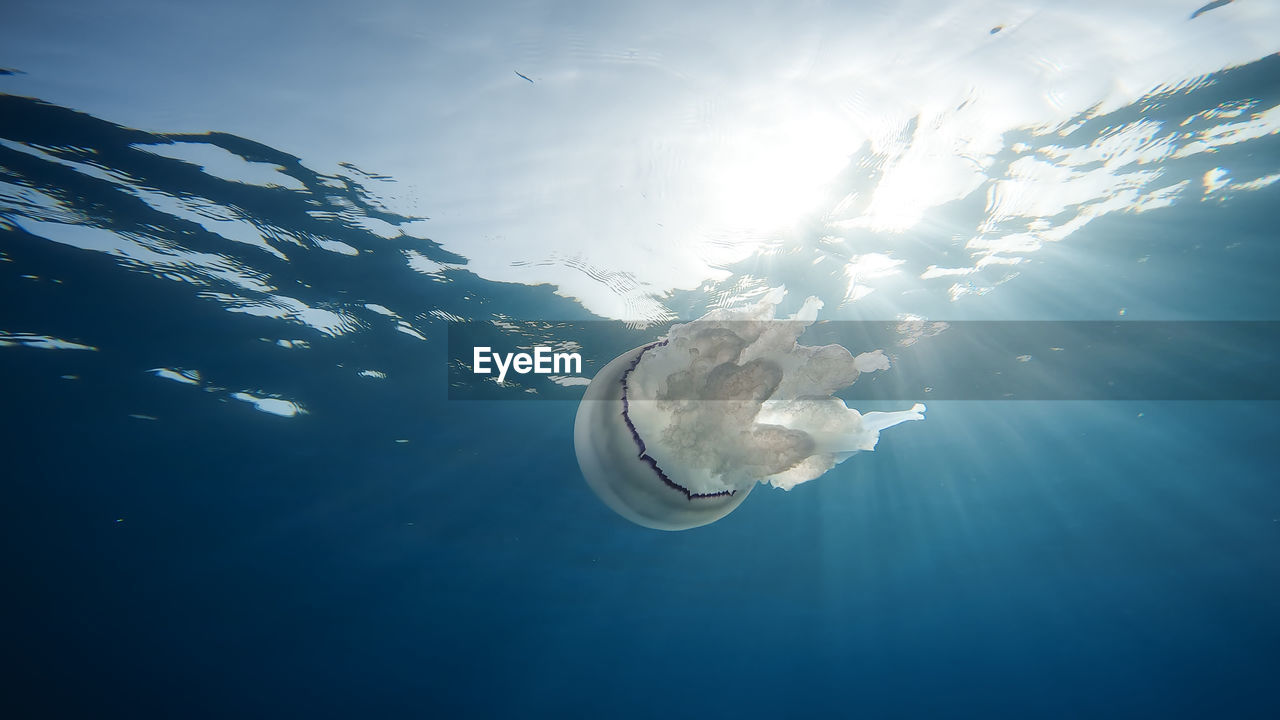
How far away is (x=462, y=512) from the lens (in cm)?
1608

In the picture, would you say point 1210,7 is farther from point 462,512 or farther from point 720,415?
point 462,512

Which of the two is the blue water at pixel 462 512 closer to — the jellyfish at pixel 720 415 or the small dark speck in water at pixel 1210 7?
the small dark speck in water at pixel 1210 7

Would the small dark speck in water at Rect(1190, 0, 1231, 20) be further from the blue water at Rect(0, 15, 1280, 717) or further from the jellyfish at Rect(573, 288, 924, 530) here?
the jellyfish at Rect(573, 288, 924, 530)

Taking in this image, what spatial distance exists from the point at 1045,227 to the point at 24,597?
36.3 m

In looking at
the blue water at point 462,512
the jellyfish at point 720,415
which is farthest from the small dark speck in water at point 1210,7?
the jellyfish at point 720,415

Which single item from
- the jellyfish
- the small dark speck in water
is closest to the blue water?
the small dark speck in water

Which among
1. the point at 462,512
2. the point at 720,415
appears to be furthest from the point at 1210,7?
the point at 462,512

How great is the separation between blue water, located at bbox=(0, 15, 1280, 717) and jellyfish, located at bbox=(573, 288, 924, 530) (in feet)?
19.2

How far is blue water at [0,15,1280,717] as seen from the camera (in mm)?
7895

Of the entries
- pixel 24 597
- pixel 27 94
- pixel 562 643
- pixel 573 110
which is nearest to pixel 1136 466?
pixel 573 110

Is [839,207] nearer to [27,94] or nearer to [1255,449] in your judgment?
[27,94]

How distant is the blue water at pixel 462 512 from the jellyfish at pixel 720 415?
230 inches

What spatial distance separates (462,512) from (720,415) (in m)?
15.7

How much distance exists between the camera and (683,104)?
5.38 meters
